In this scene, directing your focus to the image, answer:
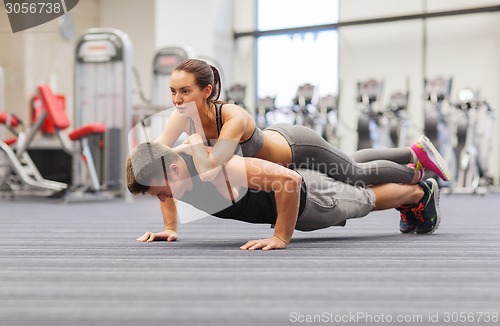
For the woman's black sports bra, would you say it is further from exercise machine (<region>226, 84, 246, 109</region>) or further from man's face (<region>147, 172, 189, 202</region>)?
exercise machine (<region>226, 84, 246, 109</region>)

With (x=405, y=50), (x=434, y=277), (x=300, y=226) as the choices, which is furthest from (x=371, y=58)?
(x=434, y=277)

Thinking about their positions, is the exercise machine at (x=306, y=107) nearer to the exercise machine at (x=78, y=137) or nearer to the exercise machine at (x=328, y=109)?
the exercise machine at (x=328, y=109)

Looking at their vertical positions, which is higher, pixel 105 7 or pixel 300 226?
pixel 105 7

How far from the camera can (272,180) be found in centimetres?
217

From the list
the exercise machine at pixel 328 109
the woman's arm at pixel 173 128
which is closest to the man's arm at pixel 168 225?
the woman's arm at pixel 173 128

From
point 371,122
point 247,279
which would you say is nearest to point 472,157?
point 371,122

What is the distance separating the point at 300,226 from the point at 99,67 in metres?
4.41

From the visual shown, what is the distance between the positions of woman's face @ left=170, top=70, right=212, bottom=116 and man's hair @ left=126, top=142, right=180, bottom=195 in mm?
190

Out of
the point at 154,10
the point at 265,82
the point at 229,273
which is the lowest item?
the point at 229,273

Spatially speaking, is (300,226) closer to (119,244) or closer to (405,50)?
(119,244)

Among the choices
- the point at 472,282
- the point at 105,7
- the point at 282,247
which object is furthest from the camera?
the point at 105,7

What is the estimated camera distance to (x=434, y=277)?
5.56ft

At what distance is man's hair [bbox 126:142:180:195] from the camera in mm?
2039

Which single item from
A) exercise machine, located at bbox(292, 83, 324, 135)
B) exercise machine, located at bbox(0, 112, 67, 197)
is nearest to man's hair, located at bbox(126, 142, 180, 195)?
exercise machine, located at bbox(0, 112, 67, 197)
